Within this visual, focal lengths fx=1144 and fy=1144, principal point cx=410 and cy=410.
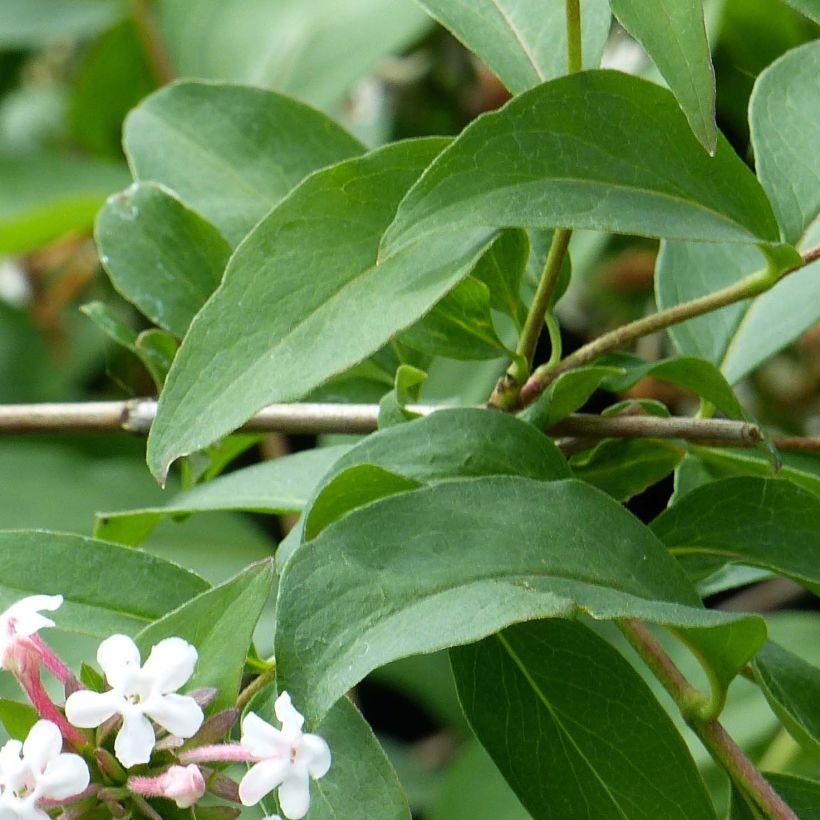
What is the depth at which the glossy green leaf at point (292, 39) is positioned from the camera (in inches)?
47.7

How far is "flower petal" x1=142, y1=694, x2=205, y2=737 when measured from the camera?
348 mm

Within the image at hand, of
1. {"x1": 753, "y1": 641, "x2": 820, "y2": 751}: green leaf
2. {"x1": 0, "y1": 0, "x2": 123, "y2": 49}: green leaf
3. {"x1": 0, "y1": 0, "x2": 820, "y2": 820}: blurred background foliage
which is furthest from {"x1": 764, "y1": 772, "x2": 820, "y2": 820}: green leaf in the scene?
{"x1": 0, "y1": 0, "x2": 123, "y2": 49}: green leaf

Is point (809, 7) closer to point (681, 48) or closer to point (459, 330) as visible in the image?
point (681, 48)

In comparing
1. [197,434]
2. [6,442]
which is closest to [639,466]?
[197,434]

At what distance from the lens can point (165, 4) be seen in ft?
4.33

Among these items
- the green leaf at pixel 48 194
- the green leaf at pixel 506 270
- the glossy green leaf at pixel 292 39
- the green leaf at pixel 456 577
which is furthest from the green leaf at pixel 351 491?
the glossy green leaf at pixel 292 39

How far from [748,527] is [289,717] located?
22 cm

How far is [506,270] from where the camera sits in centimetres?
50

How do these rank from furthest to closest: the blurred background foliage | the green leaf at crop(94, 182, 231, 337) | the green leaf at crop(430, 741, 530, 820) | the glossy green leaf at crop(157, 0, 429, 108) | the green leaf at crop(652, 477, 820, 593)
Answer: the glossy green leaf at crop(157, 0, 429, 108) < the blurred background foliage < the green leaf at crop(430, 741, 530, 820) < the green leaf at crop(94, 182, 231, 337) < the green leaf at crop(652, 477, 820, 593)

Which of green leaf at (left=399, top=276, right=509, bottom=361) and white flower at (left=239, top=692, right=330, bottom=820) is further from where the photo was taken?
green leaf at (left=399, top=276, right=509, bottom=361)

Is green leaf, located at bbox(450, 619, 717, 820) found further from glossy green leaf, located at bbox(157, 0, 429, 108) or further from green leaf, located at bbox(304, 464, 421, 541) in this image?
glossy green leaf, located at bbox(157, 0, 429, 108)

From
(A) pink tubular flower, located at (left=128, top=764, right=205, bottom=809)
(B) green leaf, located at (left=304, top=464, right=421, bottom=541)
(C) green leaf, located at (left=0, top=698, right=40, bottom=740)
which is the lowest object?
(C) green leaf, located at (left=0, top=698, right=40, bottom=740)

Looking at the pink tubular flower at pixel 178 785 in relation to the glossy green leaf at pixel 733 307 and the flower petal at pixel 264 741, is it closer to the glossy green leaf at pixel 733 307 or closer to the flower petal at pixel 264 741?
the flower petal at pixel 264 741

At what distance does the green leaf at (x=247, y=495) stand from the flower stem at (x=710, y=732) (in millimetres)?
159
